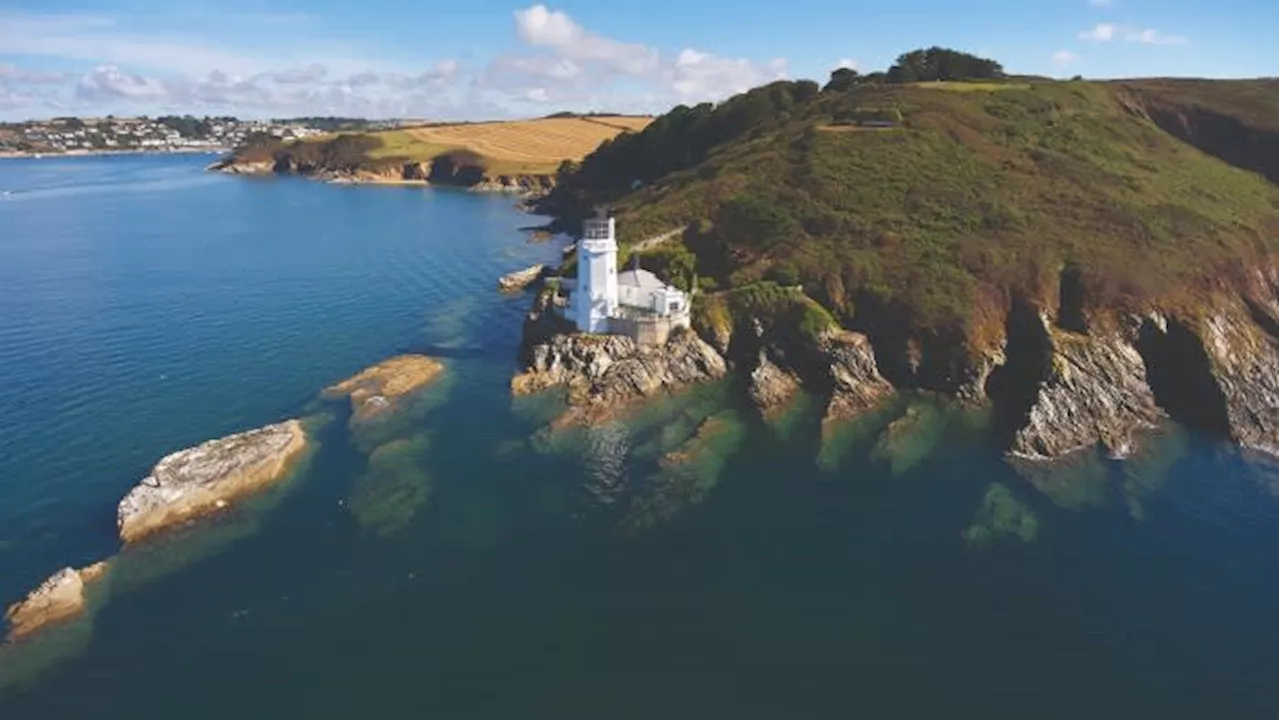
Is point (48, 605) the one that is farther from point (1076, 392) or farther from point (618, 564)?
point (1076, 392)

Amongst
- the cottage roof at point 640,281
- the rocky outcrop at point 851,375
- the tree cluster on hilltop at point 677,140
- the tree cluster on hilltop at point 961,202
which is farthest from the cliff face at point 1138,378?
the tree cluster on hilltop at point 677,140

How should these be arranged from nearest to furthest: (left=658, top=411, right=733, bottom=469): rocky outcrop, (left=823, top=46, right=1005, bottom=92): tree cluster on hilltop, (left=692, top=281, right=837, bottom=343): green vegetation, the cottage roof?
(left=658, top=411, right=733, bottom=469): rocky outcrop → (left=692, top=281, right=837, bottom=343): green vegetation → the cottage roof → (left=823, top=46, right=1005, bottom=92): tree cluster on hilltop

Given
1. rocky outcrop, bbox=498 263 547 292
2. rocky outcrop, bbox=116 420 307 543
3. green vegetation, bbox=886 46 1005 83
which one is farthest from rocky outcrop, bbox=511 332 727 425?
green vegetation, bbox=886 46 1005 83

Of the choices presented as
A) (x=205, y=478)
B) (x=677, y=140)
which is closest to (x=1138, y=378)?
(x=205, y=478)

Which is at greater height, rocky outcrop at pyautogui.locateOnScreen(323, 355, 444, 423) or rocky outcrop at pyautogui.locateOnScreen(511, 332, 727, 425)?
rocky outcrop at pyautogui.locateOnScreen(511, 332, 727, 425)

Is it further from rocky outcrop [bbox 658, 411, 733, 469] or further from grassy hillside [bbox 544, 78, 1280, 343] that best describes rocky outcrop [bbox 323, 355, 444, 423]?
grassy hillside [bbox 544, 78, 1280, 343]

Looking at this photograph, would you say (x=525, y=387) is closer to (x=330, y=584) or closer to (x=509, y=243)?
(x=330, y=584)

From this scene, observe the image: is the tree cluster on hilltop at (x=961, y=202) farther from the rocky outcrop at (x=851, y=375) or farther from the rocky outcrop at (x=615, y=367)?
the rocky outcrop at (x=615, y=367)
